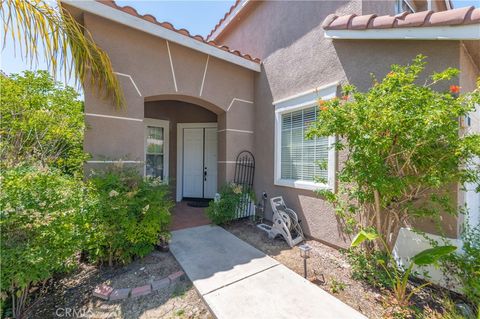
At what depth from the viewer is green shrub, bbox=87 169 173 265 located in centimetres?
329

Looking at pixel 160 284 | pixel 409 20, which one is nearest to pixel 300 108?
pixel 409 20

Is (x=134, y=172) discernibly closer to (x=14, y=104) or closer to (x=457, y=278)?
(x=14, y=104)

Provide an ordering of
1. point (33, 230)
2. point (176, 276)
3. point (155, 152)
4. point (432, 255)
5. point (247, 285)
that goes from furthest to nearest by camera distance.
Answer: point (155, 152)
point (176, 276)
point (247, 285)
point (432, 255)
point (33, 230)

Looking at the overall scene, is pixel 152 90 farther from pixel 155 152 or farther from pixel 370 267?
pixel 370 267

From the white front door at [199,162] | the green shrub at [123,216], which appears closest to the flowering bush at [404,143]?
the green shrub at [123,216]

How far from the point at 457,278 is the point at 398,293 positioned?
0.90 metres

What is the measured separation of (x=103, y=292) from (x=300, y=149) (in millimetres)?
4555

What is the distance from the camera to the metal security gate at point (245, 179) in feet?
19.0

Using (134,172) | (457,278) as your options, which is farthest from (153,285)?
(457,278)

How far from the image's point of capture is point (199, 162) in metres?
7.91

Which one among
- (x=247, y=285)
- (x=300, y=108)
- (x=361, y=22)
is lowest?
(x=247, y=285)

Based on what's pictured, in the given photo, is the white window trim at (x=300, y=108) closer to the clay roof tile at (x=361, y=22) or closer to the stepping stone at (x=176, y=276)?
the clay roof tile at (x=361, y=22)

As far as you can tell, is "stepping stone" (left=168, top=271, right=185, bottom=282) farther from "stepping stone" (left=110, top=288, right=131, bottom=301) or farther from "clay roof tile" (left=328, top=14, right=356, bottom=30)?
"clay roof tile" (left=328, top=14, right=356, bottom=30)

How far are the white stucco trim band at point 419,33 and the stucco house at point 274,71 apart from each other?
0.01 metres
